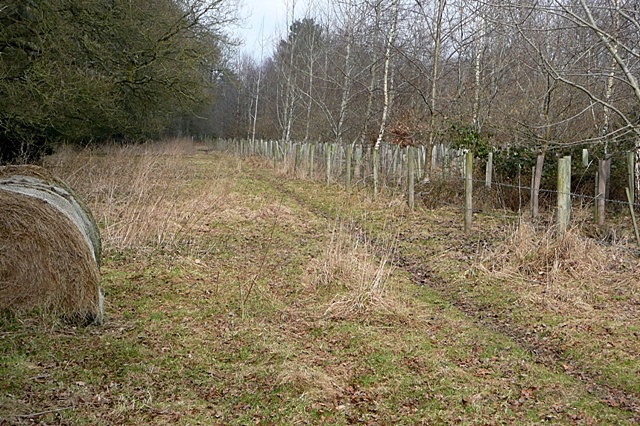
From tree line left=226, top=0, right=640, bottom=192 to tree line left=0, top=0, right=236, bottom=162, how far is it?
202 inches

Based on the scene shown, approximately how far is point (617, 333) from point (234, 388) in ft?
12.2

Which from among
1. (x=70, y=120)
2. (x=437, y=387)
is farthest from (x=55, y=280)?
(x=70, y=120)

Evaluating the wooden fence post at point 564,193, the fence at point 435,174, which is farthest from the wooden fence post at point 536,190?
the wooden fence post at point 564,193

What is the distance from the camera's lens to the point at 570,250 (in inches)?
297

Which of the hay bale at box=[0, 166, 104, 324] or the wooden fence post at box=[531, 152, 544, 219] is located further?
the wooden fence post at box=[531, 152, 544, 219]

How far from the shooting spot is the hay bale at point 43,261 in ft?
17.8

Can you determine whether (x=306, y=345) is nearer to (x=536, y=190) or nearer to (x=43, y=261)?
(x=43, y=261)

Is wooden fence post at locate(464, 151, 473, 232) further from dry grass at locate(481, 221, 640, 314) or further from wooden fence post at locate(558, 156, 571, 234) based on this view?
wooden fence post at locate(558, 156, 571, 234)

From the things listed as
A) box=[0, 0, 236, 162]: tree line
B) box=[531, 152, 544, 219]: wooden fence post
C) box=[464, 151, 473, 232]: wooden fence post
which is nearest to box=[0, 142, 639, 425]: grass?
box=[464, 151, 473, 232]: wooden fence post

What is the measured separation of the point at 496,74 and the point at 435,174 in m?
4.86

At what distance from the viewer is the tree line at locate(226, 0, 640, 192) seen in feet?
21.0

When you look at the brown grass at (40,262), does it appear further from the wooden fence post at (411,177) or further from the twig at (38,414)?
the wooden fence post at (411,177)

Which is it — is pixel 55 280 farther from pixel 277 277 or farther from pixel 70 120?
pixel 70 120

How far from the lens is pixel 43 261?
549cm
